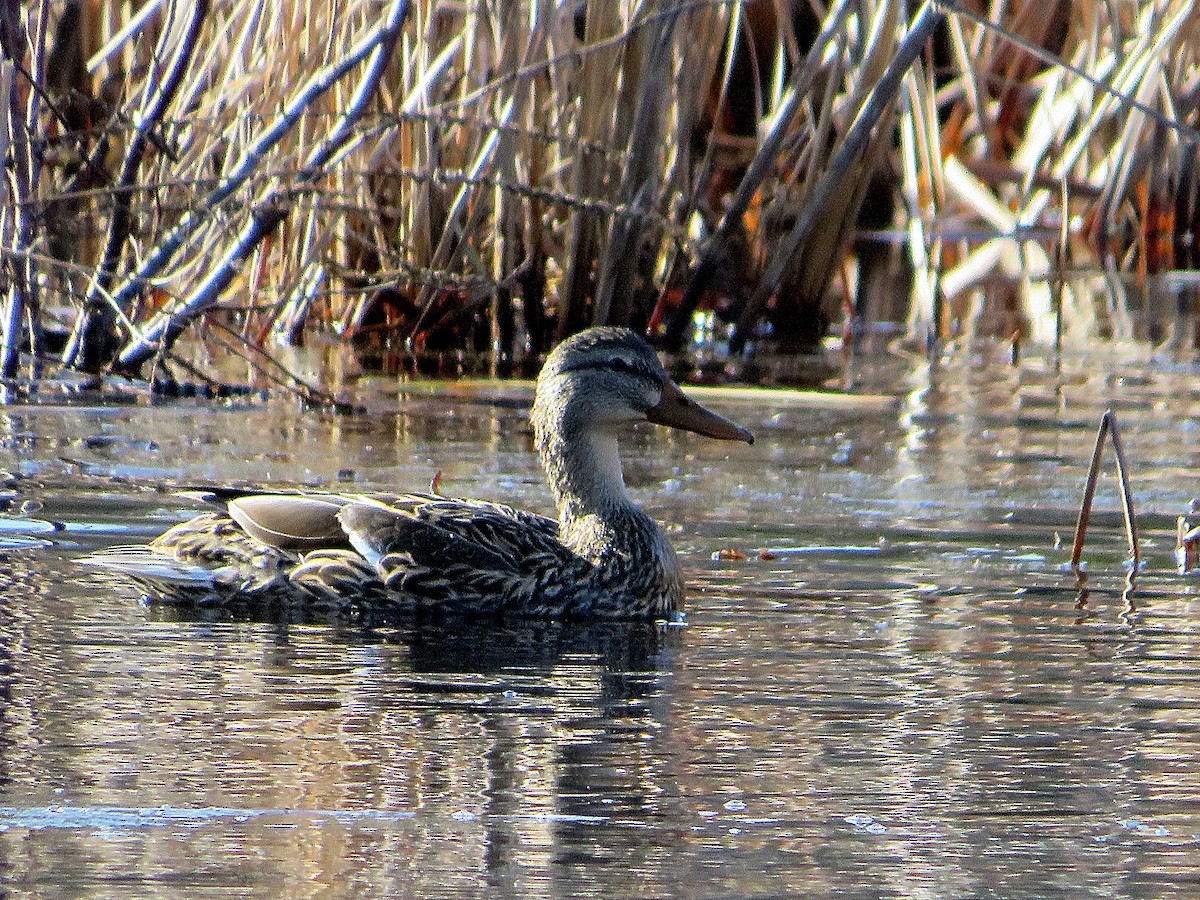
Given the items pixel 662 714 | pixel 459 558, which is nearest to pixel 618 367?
pixel 459 558

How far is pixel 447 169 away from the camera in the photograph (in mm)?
10305

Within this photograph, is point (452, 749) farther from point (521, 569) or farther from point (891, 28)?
point (891, 28)

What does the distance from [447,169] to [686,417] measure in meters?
4.25

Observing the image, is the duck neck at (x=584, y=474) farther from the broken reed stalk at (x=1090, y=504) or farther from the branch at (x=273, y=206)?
the branch at (x=273, y=206)

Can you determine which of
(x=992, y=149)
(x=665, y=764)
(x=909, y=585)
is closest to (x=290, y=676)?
(x=665, y=764)

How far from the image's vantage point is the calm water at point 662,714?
3418mm

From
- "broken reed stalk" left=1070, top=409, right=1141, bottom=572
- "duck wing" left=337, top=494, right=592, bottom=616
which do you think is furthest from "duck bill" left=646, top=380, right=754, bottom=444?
"broken reed stalk" left=1070, top=409, right=1141, bottom=572

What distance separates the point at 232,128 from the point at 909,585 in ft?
13.4

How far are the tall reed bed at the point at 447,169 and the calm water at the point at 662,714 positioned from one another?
4.17ft

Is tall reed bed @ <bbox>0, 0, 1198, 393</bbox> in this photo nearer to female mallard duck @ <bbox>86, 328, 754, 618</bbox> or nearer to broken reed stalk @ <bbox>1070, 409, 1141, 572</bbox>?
broken reed stalk @ <bbox>1070, 409, 1141, 572</bbox>

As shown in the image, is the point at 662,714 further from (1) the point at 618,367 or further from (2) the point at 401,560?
(1) the point at 618,367

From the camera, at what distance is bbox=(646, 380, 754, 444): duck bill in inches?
248

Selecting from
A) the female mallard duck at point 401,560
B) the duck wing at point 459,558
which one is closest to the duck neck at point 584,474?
the female mallard duck at point 401,560

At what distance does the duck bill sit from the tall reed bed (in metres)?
1.98
